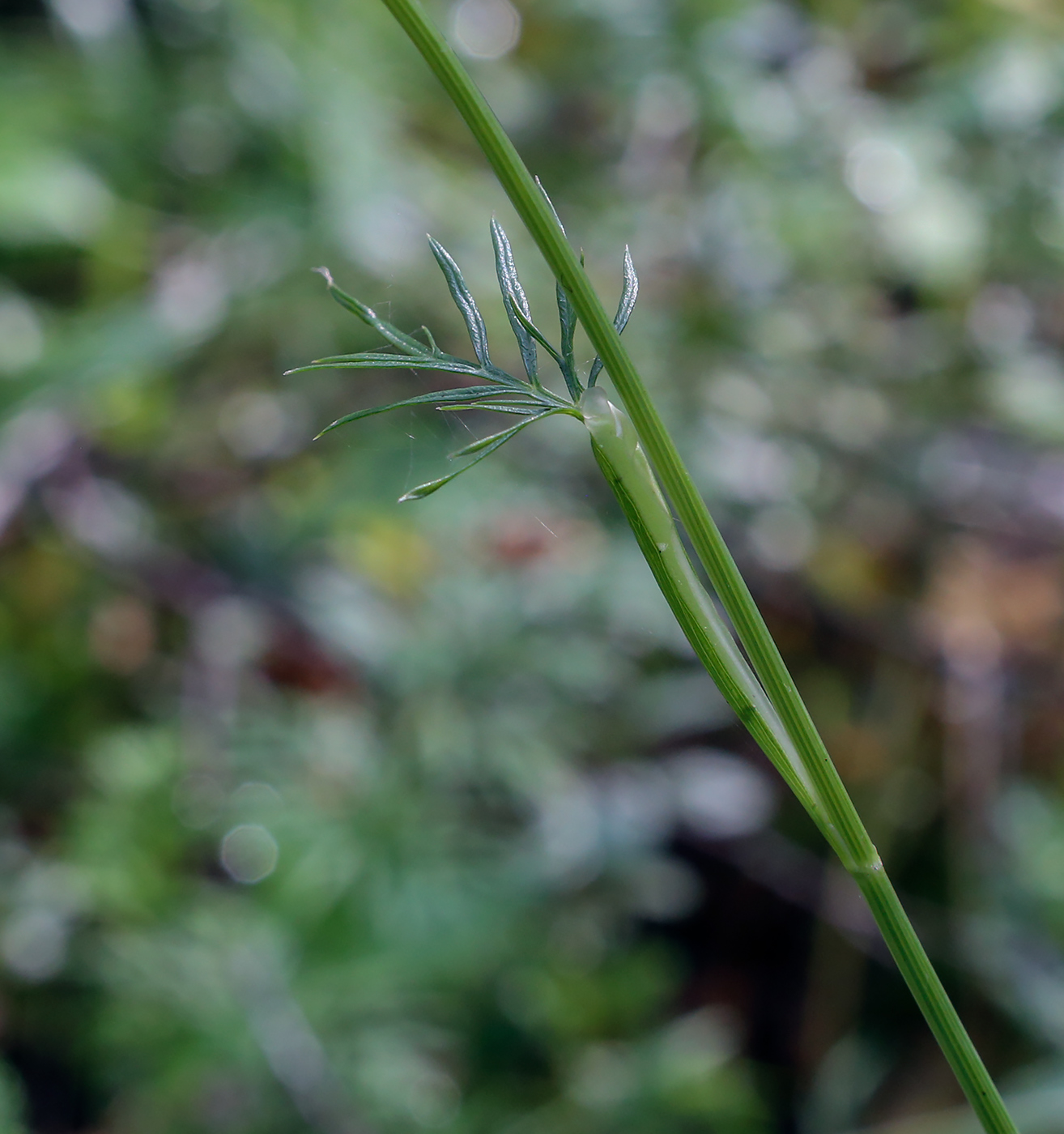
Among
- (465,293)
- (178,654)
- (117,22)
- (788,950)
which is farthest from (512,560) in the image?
(465,293)

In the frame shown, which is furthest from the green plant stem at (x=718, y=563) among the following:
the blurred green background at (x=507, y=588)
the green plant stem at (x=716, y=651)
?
the blurred green background at (x=507, y=588)

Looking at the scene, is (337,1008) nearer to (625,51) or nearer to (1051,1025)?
(1051,1025)

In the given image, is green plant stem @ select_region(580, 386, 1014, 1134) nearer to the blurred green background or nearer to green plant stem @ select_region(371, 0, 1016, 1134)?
green plant stem @ select_region(371, 0, 1016, 1134)

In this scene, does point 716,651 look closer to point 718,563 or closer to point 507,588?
point 718,563

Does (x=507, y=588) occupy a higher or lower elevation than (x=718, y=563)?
lower

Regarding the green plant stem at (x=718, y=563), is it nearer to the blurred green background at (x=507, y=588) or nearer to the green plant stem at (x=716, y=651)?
the green plant stem at (x=716, y=651)

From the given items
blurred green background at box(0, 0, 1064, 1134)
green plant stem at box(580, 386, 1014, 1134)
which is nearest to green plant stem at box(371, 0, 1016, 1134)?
green plant stem at box(580, 386, 1014, 1134)

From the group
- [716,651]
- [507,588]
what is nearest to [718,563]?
[716,651]
